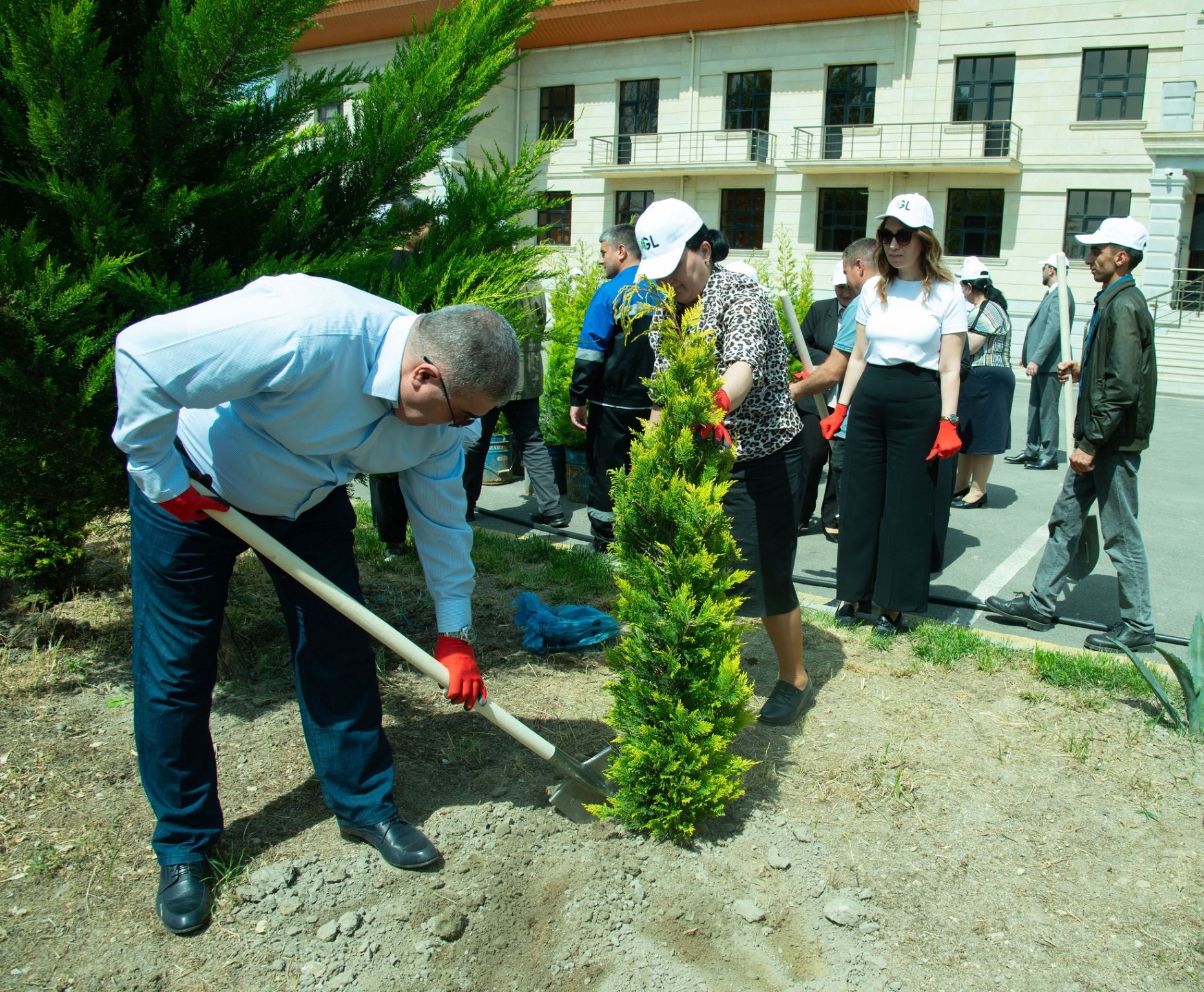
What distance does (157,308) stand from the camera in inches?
127

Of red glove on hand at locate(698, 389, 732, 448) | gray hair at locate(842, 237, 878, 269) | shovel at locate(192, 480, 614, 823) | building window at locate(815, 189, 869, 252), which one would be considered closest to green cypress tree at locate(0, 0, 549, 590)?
shovel at locate(192, 480, 614, 823)

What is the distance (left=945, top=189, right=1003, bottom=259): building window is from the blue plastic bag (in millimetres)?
26170

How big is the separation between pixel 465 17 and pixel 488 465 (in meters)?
5.07

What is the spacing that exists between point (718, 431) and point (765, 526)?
88 centimetres

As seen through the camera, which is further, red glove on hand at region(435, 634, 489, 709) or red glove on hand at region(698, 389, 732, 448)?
red glove on hand at region(698, 389, 732, 448)

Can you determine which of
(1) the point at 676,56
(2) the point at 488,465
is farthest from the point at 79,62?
(1) the point at 676,56

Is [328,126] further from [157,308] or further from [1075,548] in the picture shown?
[1075,548]

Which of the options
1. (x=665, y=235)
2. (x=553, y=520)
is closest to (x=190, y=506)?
(x=665, y=235)

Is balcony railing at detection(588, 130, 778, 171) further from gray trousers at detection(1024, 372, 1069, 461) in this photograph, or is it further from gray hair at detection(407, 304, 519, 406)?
gray hair at detection(407, 304, 519, 406)

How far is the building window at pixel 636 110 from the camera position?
32031mm

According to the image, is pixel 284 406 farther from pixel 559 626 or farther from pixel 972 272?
pixel 972 272

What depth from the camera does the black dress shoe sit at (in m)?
8.15

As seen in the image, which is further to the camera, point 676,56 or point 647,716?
point 676,56

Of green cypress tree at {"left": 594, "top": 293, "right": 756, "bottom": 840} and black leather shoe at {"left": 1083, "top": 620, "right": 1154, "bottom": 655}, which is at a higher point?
green cypress tree at {"left": 594, "top": 293, "right": 756, "bottom": 840}
